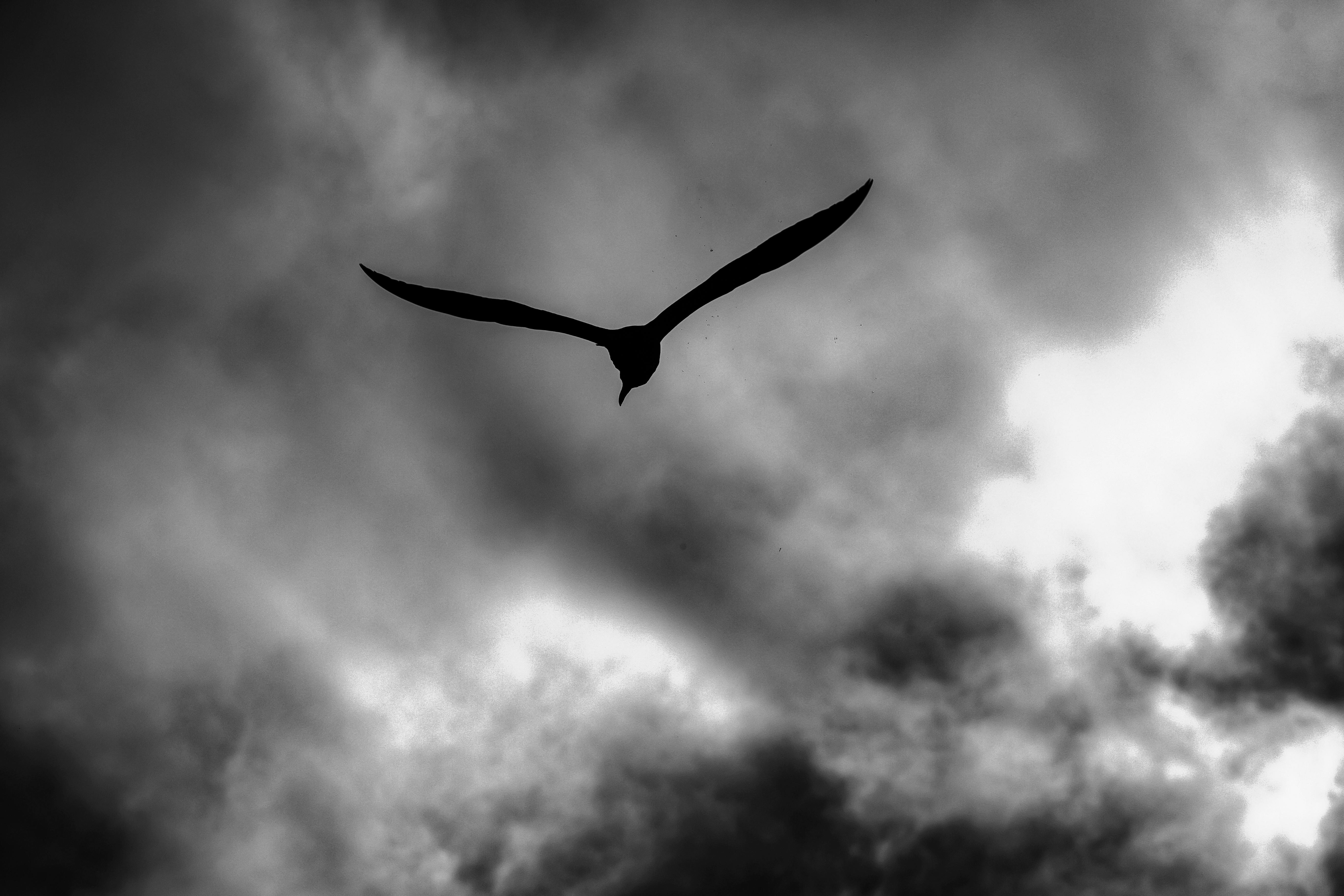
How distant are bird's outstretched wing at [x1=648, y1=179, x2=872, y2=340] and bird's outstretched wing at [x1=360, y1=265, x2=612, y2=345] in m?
2.27

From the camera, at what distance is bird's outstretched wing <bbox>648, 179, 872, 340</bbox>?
2320 centimetres

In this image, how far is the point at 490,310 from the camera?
24.6 meters

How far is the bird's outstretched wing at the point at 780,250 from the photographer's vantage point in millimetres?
23203

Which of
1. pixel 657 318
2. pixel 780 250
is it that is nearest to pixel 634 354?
pixel 657 318

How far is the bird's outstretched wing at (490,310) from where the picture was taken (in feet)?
79.8

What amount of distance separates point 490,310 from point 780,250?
5948 mm

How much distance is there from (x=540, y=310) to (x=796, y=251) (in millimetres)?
5174

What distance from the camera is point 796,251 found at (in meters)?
23.6

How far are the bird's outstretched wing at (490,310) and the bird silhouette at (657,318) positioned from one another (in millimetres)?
15

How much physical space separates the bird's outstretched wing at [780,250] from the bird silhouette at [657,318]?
15mm

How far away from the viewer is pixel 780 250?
23344 mm

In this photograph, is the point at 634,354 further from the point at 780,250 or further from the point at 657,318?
the point at 780,250

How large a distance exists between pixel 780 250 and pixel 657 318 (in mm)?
3325

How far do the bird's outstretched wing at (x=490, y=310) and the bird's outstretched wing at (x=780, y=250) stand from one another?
7.46ft
